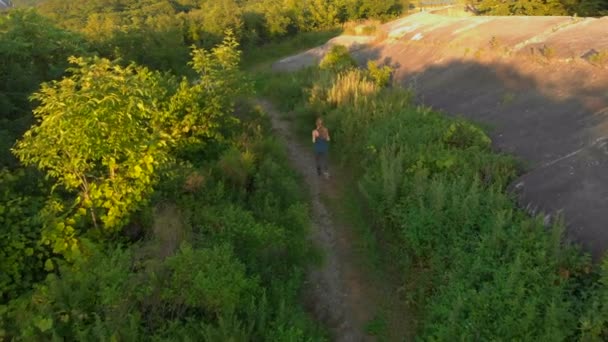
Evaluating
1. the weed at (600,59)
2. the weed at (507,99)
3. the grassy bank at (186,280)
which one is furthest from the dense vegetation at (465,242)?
the weed at (600,59)

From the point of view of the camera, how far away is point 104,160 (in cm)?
557

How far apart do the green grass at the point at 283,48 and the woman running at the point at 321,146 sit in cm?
1347

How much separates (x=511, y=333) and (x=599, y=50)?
834cm

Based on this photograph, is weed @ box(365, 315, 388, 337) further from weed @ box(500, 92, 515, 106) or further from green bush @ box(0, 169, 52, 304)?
weed @ box(500, 92, 515, 106)

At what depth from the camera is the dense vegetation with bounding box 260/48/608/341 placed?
14.9ft

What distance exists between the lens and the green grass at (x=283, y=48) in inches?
920

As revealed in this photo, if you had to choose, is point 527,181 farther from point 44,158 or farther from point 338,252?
point 44,158

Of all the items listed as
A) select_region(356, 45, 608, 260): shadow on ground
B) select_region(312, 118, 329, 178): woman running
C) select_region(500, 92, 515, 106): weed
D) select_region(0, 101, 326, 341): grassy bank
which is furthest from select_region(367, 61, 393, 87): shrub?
select_region(0, 101, 326, 341): grassy bank

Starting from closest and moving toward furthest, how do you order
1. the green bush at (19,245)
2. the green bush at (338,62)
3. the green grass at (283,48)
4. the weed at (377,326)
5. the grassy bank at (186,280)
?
the grassy bank at (186,280), the green bush at (19,245), the weed at (377,326), the green bush at (338,62), the green grass at (283,48)

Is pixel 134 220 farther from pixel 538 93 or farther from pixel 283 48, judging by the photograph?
pixel 283 48

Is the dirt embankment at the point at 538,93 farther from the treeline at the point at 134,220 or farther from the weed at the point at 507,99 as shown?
the treeline at the point at 134,220

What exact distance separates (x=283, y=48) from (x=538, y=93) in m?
17.9

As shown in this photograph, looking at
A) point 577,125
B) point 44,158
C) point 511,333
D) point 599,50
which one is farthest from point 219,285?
point 599,50

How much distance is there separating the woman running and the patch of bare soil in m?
1.23
